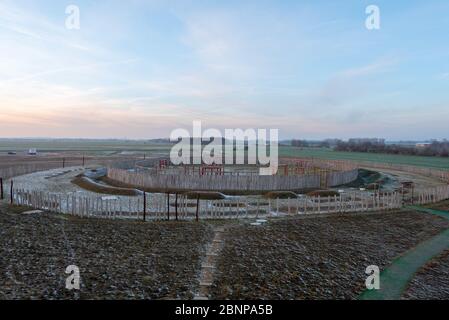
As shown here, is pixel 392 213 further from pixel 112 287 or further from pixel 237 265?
pixel 112 287

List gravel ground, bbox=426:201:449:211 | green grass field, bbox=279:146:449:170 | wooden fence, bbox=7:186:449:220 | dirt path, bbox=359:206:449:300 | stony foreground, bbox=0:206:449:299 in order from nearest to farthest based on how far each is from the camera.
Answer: stony foreground, bbox=0:206:449:299, dirt path, bbox=359:206:449:300, wooden fence, bbox=7:186:449:220, gravel ground, bbox=426:201:449:211, green grass field, bbox=279:146:449:170

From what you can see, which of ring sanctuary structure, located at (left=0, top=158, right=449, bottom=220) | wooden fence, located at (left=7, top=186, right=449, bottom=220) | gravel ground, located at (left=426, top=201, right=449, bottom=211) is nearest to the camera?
wooden fence, located at (left=7, top=186, right=449, bottom=220)

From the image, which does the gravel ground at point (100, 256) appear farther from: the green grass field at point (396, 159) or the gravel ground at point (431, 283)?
the green grass field at point (396, 159)

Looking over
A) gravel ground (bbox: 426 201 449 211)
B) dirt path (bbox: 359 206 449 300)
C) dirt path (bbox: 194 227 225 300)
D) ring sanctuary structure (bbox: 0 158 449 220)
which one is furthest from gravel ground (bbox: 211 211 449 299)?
gravel ground (bbox: 426 201 449 211)

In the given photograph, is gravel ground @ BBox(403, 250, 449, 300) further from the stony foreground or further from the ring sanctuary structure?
the ring sanctuary structure

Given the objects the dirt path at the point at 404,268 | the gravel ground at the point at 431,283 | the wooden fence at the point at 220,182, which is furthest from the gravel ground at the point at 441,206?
the gravel ground at the point at 431,283

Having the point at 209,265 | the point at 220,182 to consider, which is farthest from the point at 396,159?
the point at 209,265
